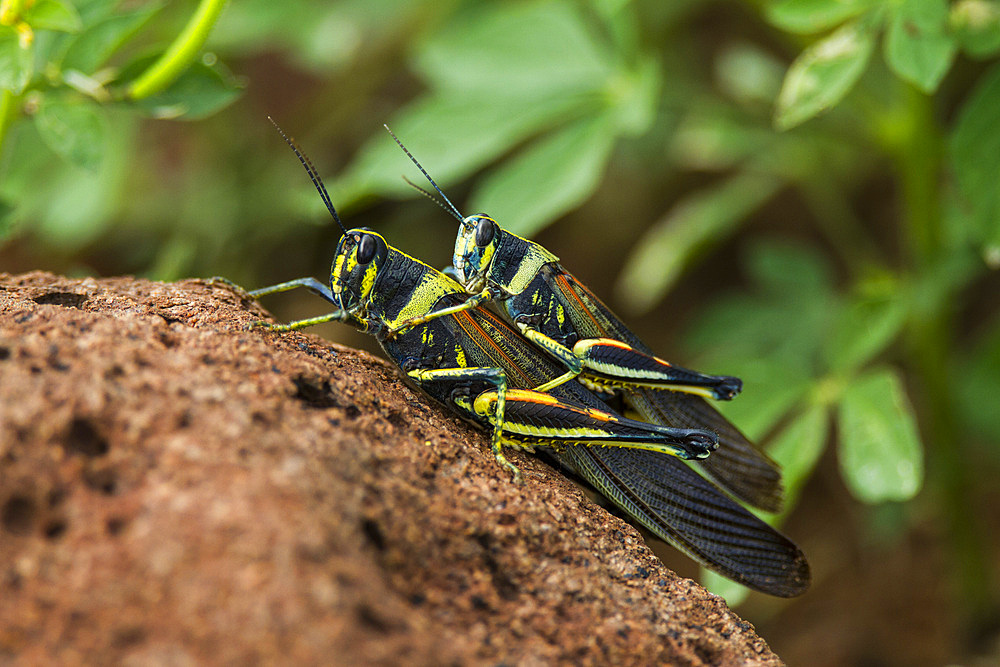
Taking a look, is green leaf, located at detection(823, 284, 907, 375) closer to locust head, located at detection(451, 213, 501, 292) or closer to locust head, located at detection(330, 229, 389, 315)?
locust head, located at detection(451, 213, 501, 292)

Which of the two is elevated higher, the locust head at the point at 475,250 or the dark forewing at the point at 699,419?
the locust head at the point at 475,250

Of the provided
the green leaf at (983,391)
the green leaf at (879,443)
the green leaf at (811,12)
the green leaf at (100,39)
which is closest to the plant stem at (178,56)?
the green leaf at (100,39)

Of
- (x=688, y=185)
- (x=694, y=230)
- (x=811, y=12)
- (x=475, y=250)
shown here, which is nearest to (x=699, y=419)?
(x=475, y=250)

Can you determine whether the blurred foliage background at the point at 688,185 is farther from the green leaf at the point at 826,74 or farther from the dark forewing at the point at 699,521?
the dark forewing at the point at 699,521

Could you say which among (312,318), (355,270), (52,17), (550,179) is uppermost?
(52,17)

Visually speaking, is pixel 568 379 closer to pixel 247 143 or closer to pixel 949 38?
pixel 949 38

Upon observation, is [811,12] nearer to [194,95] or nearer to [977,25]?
[977,25]

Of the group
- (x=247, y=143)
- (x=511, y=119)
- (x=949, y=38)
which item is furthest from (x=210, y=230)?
(x=949, y=38)
